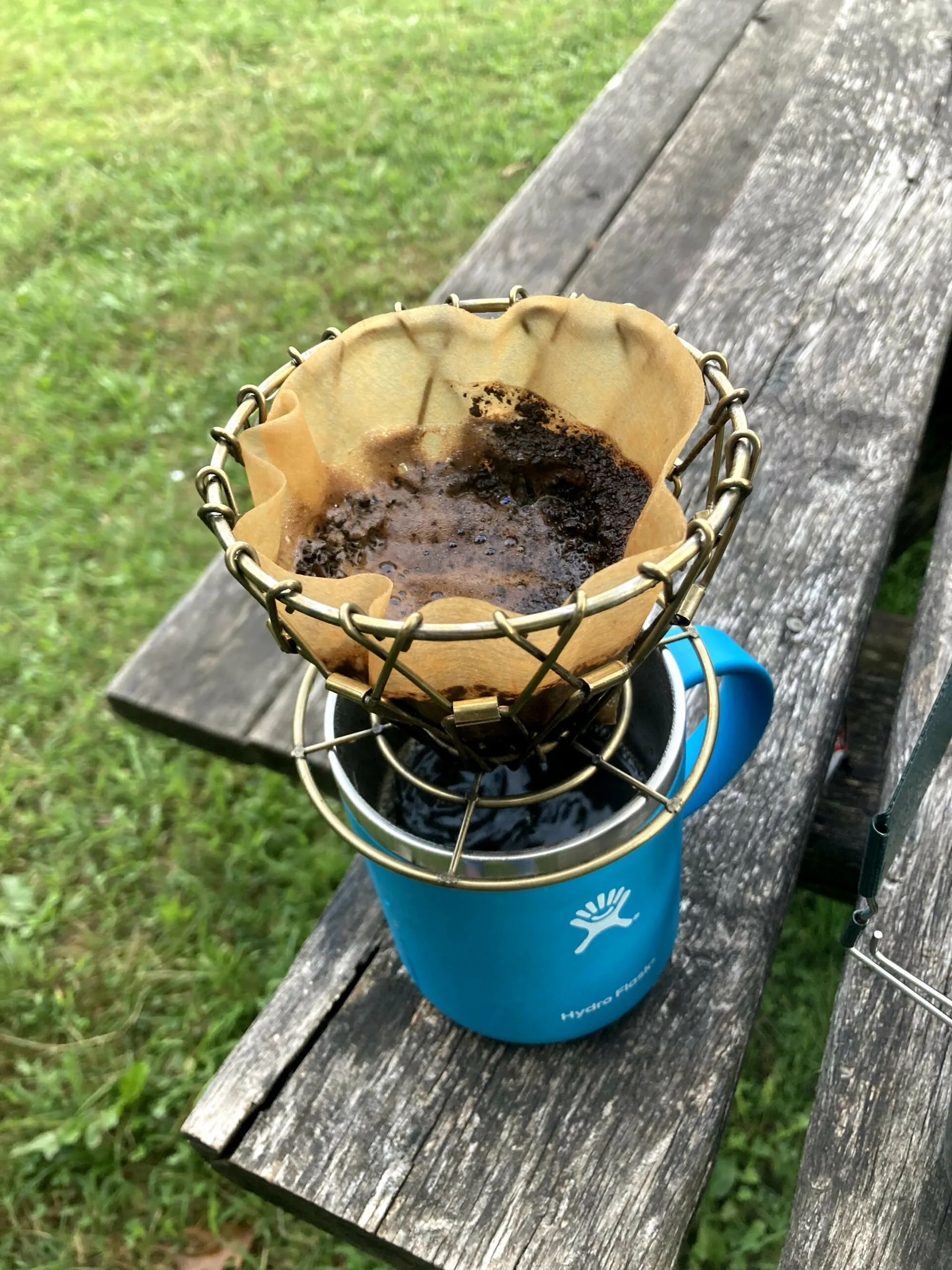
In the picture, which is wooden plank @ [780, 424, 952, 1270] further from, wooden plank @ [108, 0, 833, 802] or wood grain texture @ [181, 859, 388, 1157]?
wooden plank @ [108, 0, 833, 802]

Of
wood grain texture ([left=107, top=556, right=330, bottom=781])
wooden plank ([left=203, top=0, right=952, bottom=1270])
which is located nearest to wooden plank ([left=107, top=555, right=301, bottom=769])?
wood grain texture ([left=107, top=556, right=330, bottom=781])

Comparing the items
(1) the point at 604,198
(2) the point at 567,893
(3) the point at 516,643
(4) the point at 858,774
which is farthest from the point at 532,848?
(1) the point at 604,198

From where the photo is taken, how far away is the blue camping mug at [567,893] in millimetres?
719

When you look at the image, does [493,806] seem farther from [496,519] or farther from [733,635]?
[733,635]

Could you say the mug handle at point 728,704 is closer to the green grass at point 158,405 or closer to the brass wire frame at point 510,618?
the brass wire frame at point 510,618

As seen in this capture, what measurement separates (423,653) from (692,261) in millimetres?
1321

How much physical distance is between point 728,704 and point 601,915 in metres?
0.22

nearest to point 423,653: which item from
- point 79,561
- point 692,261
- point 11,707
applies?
point 692,261

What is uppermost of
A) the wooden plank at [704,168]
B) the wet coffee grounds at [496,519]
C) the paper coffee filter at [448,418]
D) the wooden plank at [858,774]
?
the paper coffee filter at [448,418]

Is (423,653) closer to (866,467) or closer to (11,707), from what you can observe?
(866,467)

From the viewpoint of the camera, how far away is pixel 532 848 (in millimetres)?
720

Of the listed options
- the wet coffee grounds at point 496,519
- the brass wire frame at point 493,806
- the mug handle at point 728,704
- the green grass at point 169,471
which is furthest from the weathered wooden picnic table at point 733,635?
the green grass at point 169,471

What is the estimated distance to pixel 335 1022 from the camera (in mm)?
948

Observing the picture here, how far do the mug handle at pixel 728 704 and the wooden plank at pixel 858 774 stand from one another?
0.43m
